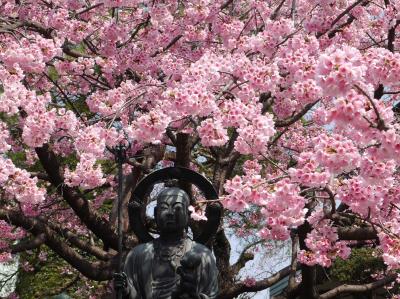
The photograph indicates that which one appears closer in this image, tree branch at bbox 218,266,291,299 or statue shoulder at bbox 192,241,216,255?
statue shoulder at bbox 192,241,216,255

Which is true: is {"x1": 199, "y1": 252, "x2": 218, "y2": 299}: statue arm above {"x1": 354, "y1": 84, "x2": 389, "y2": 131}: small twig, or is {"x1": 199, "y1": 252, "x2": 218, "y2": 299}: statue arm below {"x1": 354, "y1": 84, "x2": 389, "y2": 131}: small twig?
below

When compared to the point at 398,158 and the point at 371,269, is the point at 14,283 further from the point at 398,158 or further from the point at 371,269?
the point at 398,158

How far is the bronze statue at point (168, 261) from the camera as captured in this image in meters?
5.61

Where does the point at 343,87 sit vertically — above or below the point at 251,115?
below

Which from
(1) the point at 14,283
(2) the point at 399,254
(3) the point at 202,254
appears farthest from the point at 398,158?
(1) the point at 14,283

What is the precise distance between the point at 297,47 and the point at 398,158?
3.14 meters

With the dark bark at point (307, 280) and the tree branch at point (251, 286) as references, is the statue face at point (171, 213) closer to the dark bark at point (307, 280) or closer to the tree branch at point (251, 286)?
the dark bark at point (307, 280)

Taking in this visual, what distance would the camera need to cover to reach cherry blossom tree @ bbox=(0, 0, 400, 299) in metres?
5.28

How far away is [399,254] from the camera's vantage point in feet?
19.5

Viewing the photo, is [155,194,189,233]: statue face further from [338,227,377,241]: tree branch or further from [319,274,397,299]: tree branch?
[319,274,397,299]: tree branch

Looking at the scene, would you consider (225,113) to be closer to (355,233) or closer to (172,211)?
(172,211)

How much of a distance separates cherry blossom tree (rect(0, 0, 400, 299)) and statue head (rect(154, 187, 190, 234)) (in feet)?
1.56

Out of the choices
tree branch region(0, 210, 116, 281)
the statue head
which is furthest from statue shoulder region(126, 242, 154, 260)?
tree branch region(0, 210, 116, 281)

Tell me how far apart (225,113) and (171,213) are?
126 cm
